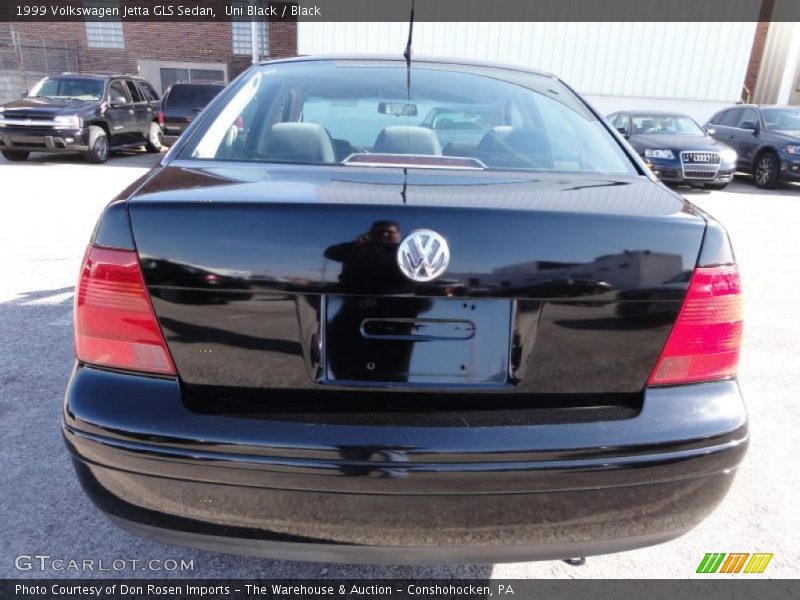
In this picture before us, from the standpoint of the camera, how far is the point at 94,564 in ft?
6.38

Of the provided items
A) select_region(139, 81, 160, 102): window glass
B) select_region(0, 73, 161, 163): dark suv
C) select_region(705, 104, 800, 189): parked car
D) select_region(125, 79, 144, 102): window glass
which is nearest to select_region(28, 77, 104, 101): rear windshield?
select_region(0, 73, 161, 163): dark suv

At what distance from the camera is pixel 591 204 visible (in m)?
1.44

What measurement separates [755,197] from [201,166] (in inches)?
463

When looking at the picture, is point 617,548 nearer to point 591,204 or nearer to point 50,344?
point 591,204

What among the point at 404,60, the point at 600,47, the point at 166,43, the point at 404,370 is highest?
the point at 600,47

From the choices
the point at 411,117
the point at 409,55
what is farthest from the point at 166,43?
the point at 411,117

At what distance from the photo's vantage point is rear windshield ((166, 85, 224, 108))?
12828 millimetres

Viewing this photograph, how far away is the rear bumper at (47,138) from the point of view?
11125 mm

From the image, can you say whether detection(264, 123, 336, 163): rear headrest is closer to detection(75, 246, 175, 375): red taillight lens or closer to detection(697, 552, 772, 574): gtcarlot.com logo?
detection(75, 246, 175, 375): red taillight lens

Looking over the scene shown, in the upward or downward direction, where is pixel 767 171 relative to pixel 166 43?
downward

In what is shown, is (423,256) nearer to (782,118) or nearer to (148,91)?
(782,118)

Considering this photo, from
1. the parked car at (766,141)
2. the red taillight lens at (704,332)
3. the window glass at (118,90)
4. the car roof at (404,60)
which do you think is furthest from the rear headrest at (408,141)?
the window glass at (118,90)

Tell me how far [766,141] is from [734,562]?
12212 mm

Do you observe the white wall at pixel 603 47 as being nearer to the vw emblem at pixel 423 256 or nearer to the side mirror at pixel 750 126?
the side mirror at pixel 750 126
